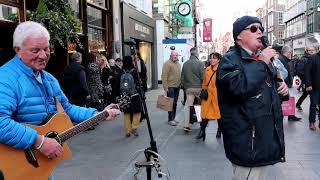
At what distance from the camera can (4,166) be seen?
113 inches

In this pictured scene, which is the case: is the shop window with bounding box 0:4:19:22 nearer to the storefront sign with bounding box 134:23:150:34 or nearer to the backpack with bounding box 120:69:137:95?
the backpack with bounding box 120:69:137:95

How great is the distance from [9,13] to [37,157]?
7.31 m

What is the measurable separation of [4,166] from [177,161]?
16.1 feet

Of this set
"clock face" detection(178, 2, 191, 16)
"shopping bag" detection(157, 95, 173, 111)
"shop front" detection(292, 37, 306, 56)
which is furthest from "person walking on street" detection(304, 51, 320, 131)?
"shop front" detection(292, 37, 306, 56)

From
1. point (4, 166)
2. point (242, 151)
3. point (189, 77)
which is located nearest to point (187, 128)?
point (189, 77)

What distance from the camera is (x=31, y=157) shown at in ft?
9.90

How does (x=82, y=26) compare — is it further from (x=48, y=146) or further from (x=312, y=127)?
(x=48, y=146)

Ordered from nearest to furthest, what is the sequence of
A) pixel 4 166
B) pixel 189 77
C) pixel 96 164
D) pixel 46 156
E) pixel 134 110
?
pixel 4 166
pixel 46 156
pixel 96 164
pixel 134 110
pixel 189 77

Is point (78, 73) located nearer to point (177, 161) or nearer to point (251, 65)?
point (177, 161)

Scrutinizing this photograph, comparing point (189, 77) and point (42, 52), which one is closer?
point (42, 52)

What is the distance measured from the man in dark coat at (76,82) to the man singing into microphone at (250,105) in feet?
24.3

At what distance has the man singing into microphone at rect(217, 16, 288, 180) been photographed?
11.4 ft

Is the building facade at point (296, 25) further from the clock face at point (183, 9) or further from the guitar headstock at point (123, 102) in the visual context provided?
the guitar headstock at point (123, 102)

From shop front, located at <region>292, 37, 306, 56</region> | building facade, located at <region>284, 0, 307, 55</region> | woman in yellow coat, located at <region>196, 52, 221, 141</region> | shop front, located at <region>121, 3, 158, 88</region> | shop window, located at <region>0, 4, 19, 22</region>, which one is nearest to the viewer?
woman in yellow coat, located at <region>196, 52, 221, 141</region>
